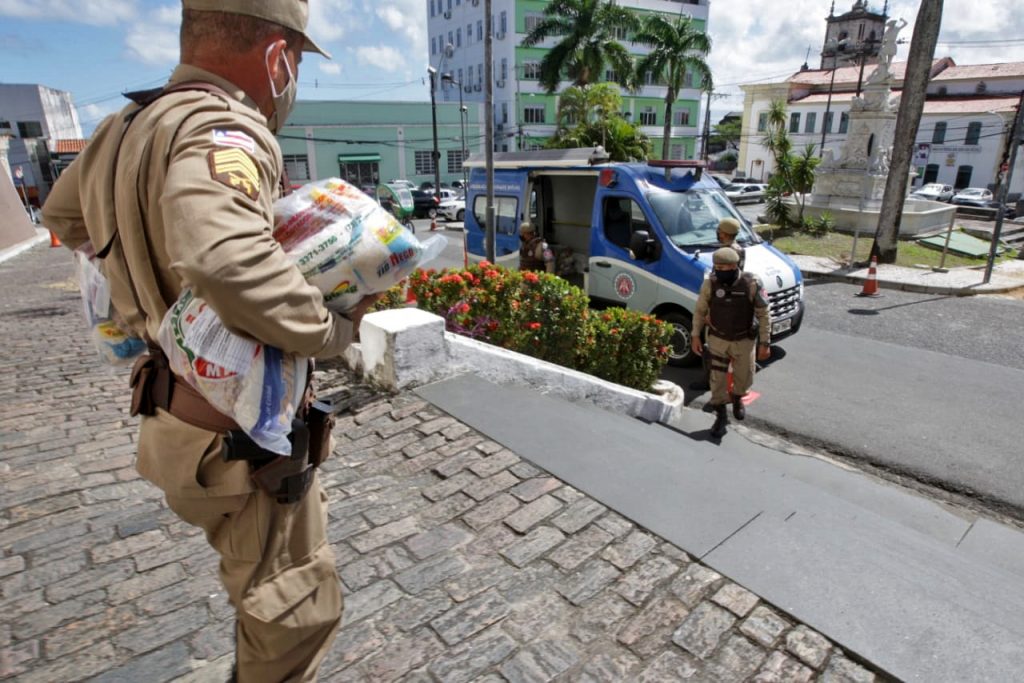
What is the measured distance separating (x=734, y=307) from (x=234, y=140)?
4949mm

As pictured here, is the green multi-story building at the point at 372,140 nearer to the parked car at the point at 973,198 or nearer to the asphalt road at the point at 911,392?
the parked car at the point at 973,198

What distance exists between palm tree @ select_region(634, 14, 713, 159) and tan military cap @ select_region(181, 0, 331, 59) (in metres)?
31.5

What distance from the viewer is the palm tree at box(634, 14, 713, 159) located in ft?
102

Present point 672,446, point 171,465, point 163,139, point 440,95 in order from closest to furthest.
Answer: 1. point 163,139
2. point 171,465
3. point 672,446
4. point 440,95

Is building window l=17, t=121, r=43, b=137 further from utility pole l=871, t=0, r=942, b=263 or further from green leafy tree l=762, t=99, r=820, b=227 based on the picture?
utility pole l=871, t=0, r=942, b=263

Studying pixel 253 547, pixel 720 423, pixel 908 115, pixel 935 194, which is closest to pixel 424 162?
pixel 935 194

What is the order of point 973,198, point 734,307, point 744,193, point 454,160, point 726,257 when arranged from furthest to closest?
point 454,160 < point 744,193 < point 973,198 < point 734,307 < point 726,257

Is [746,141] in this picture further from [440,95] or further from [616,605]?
[616,605]

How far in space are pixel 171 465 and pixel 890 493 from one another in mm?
4942

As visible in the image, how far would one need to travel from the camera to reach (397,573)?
2635mm

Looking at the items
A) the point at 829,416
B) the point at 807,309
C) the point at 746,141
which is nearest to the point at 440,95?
the point at 746,141

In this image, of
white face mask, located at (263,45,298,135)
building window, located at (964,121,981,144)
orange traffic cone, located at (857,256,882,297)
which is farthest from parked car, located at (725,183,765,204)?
white face mask, located at (263,45,298,135)

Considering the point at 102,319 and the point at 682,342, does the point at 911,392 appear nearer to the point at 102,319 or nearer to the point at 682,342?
the point at 682,342

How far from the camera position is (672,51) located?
103 ft
